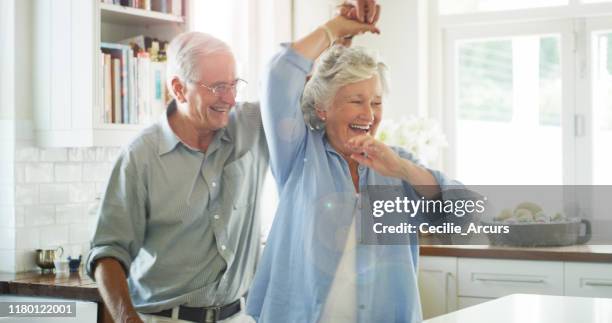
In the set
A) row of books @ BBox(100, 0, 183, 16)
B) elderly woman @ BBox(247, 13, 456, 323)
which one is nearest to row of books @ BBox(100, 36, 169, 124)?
row of books @ BBox(100, 0, 183, 16)

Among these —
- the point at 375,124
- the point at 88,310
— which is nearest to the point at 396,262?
the point at 375,124

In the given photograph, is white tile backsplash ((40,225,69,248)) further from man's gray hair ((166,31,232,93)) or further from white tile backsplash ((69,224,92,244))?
man's gray hair ((166,31,232,93))

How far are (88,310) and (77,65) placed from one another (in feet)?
2.74

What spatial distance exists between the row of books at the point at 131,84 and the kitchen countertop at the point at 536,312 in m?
1.43

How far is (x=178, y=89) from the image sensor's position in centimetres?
201

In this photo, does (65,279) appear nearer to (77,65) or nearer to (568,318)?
(77,65)

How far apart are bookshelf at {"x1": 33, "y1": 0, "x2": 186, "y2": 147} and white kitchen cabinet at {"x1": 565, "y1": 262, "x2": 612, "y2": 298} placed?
167 centimetres

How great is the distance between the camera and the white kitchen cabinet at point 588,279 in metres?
2.96

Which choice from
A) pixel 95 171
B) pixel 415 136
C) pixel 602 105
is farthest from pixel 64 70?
pixel 602 105

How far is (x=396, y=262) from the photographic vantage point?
1.67m

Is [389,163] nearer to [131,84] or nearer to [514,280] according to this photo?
[131,84]

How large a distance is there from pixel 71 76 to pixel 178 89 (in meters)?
0.89

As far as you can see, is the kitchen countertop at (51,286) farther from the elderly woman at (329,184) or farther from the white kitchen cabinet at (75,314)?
the elderly woman at (329,184)

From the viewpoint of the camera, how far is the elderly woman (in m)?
1.67
